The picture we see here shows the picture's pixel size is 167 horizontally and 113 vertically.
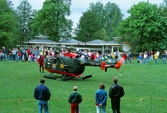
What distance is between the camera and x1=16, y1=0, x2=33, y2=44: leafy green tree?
81.6m

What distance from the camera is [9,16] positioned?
54719 mm

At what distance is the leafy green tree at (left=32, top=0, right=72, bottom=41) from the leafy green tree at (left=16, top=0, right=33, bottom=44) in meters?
10.5

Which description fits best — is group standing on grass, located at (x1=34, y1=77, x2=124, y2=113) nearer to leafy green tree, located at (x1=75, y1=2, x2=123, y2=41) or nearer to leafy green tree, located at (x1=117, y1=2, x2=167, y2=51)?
leafy green tree, located at (x1=117, y1=2, x2=167, y2=51)

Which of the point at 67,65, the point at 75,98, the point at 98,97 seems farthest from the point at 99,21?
the point at 75,98

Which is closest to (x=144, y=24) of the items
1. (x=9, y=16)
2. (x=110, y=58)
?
(x=110, y=58)

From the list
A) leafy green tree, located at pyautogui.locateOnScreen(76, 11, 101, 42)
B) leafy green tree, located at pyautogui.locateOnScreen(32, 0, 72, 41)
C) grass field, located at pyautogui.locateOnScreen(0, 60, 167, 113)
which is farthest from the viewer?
leafy green tree, located at pyautogui.locateOnScreen(76, 11, 101, 42)

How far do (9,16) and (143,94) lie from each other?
42321 mm

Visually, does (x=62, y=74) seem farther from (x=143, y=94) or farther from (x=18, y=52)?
(x=18, y=52)

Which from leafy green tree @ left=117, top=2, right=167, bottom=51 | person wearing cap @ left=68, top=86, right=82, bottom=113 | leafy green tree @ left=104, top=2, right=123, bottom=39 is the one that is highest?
leafy green tree @ left=104, top=2, right=123, bottom=39

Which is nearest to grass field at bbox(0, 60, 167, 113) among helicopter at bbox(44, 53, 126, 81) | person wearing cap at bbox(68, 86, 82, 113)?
helicopter at bbox(44, 53, 126, 81)

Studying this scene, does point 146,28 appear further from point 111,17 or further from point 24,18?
point 111,17

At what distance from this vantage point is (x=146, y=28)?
185 ft

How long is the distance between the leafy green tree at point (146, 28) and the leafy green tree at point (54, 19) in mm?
17781

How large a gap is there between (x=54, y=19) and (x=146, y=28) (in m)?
24.2
